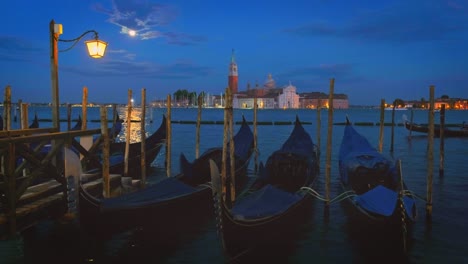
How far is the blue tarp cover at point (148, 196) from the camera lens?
536 centimetres

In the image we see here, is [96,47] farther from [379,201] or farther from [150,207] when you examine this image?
[379,201]

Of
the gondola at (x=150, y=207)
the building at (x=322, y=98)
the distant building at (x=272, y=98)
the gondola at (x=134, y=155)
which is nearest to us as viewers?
the gondola at (x=150, y=207)

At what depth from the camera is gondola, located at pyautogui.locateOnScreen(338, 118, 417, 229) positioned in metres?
5.54

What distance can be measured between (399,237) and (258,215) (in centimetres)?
212

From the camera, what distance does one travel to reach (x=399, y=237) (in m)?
5.62

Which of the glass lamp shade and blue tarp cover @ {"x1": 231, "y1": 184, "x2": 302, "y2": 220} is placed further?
the glass lamp shade

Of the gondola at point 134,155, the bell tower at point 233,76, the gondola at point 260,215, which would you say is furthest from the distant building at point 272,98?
the gondola at point 260,215

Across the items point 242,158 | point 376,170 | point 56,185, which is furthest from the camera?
point 242,158

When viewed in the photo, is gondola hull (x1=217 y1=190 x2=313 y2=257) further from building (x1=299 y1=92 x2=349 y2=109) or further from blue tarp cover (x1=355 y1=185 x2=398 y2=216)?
building (x1=299 y1=92 x2=349 y2=109)

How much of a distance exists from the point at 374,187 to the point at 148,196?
169 inches

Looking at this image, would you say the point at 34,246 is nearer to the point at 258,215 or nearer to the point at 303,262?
the point at 258,215

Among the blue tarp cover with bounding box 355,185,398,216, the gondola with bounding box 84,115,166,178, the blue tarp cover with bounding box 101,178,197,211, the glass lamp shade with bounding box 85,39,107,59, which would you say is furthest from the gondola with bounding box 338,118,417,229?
the gondola with bounding box 84,115,166,178

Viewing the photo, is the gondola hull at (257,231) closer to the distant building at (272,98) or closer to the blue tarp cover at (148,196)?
the blue tarp cover at (148,196)

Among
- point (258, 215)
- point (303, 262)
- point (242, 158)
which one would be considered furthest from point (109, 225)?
point (242, 158)
